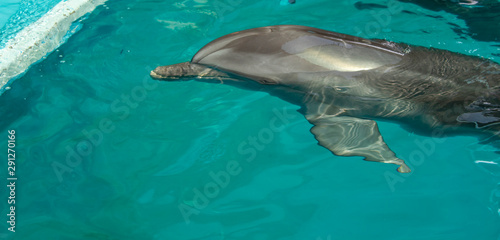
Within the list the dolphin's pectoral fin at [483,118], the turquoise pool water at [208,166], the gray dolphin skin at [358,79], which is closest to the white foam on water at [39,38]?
the turquoise pool water at [208,166]

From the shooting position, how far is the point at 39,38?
266 inches

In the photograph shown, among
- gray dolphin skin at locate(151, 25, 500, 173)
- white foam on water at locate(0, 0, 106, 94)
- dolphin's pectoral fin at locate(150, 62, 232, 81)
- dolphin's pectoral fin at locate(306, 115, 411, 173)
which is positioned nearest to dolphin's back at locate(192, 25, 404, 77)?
gray dolphin skin at locate(151, 25, 500, 173)

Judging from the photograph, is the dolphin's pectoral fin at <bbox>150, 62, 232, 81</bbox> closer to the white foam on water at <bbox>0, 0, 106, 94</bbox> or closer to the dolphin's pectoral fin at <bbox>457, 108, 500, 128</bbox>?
the dolphin's pectoral fin at <bbox>457, 108, 500, 128</bbox>

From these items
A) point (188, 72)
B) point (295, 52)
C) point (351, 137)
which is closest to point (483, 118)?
point (351, 137)

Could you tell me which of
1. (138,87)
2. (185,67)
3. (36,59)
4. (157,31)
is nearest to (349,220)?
(185,67)

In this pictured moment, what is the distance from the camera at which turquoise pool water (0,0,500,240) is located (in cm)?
378

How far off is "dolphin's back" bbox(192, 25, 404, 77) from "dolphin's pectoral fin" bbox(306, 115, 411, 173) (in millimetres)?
733

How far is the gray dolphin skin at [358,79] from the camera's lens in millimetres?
3605

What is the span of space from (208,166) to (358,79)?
1.97m

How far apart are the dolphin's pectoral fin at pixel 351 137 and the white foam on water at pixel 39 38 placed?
514cm

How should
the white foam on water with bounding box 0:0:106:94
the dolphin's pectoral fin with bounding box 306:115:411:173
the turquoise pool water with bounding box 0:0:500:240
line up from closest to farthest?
the turquoise pool water with bounding box 0:0:500:240 → the dolphin's pectoral fin with bounding box 306:115:411:173 → the white foam on water with bounding box 0:0:106:94

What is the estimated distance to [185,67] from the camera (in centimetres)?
415

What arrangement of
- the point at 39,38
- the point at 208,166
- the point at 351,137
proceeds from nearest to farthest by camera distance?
1. the point at 351,137
2. the point at 208,166
3. the point at 39,38

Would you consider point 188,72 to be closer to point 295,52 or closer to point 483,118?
point 295,52
